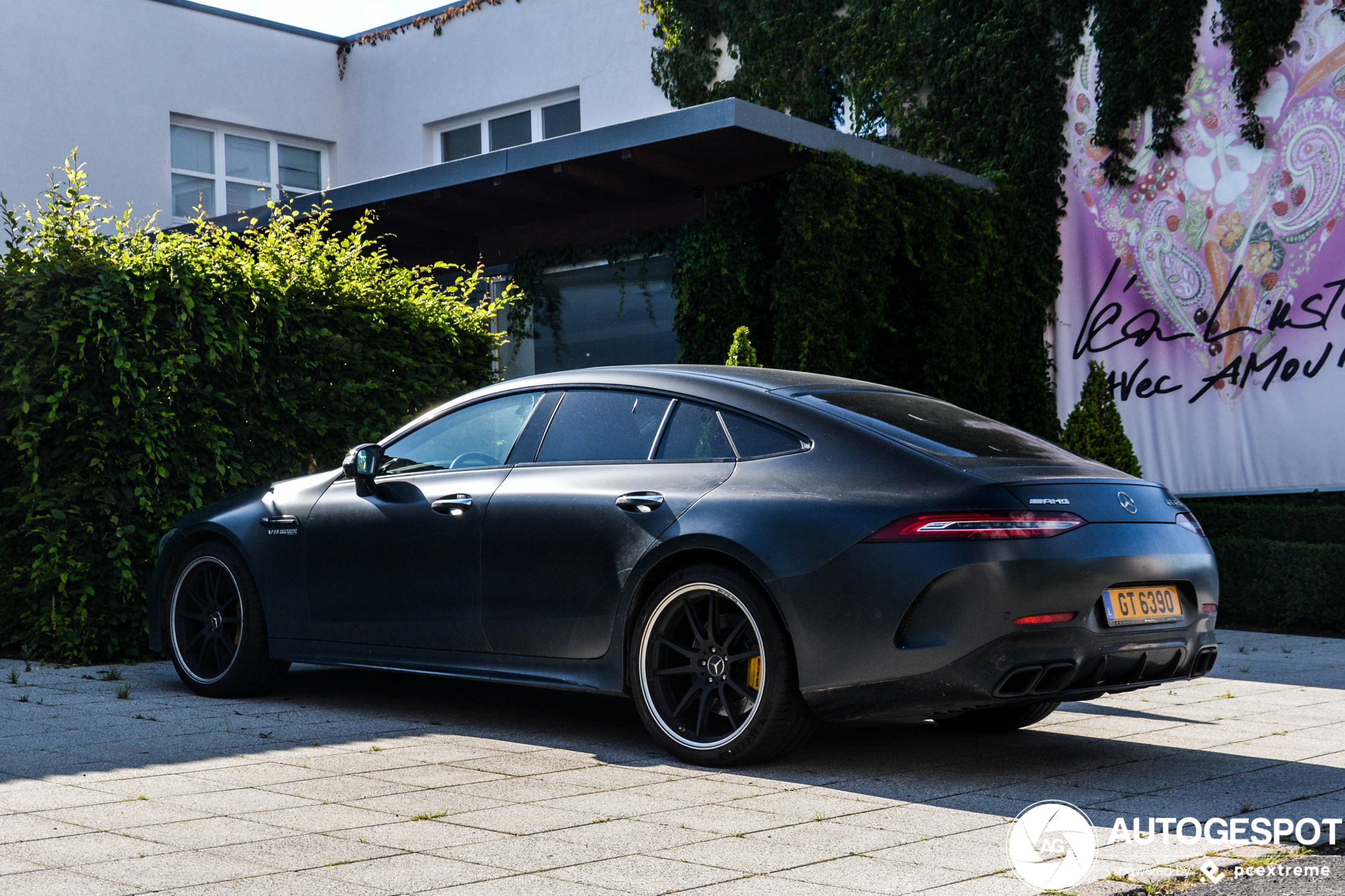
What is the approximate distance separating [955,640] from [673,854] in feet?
4.36

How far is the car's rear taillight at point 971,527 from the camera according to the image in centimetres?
462

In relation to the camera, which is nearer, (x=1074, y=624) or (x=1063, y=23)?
(x=1074, y=624)

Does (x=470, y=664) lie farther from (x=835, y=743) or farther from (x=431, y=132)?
(x=431, y=132)

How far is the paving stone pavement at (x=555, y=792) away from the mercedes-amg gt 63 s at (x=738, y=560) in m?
0.30

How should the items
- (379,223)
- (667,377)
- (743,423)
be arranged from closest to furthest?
(743,423) < (667,377) < (379,223)

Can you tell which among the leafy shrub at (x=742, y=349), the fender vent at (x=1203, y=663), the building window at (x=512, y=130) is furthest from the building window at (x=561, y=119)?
the fender vent at (x=1203, y=663)

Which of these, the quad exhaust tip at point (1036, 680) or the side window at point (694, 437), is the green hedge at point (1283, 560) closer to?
the quad exhaust tip at point (1036, 680)

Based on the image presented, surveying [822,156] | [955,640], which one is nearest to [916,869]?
[955,640]

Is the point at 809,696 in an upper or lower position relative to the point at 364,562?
lower

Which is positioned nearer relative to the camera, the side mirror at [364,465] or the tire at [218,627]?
the side mirror at [364,465]

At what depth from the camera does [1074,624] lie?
4.67 metres

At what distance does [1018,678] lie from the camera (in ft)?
15.2

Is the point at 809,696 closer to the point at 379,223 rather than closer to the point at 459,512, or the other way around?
the point at 459,512

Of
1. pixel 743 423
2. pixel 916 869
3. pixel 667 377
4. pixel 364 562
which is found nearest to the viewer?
pixel 916 869
